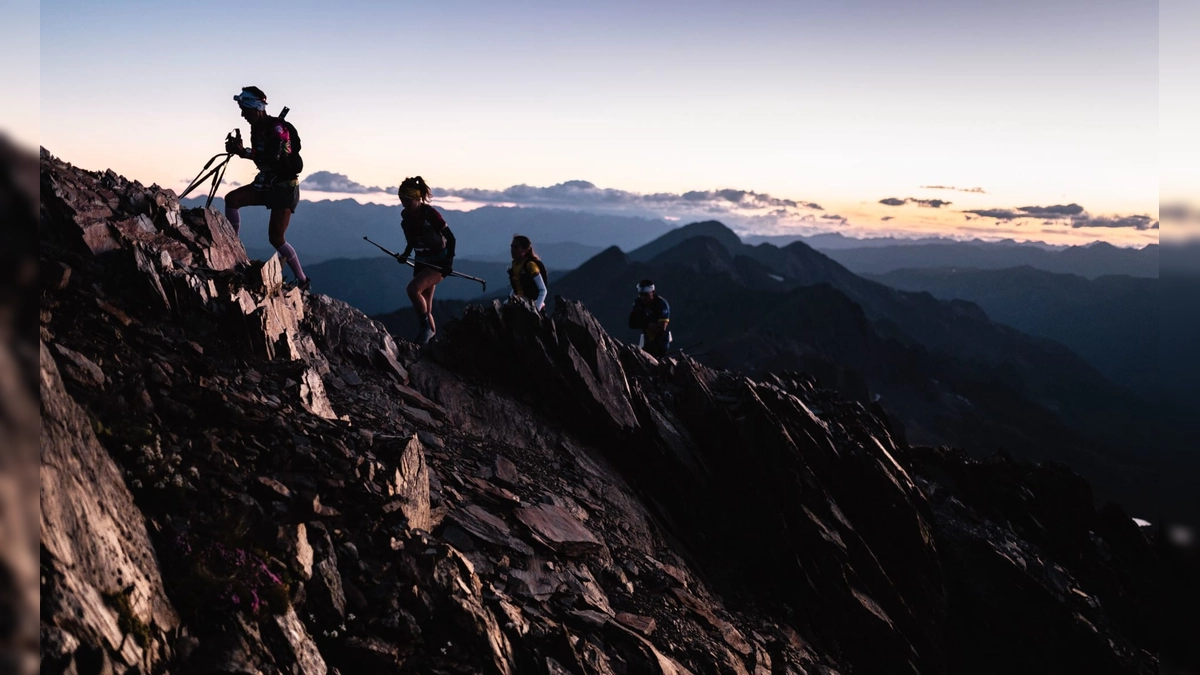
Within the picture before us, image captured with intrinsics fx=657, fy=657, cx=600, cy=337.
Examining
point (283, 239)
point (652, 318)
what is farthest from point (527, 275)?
point (283, 239)

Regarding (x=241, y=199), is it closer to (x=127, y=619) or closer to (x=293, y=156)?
(x=293, y=156)

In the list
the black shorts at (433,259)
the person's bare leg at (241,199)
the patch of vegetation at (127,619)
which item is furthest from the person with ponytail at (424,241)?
the patch of vegetation at (127,619)

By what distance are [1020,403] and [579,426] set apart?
19994 cm

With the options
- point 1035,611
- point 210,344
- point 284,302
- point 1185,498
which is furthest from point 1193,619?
point 1035,611

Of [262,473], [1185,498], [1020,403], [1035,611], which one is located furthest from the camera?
[1020,403]

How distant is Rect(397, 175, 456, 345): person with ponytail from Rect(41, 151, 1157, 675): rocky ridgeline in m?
1.39

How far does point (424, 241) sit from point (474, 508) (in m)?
7.77

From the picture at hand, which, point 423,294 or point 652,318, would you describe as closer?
point 423,294

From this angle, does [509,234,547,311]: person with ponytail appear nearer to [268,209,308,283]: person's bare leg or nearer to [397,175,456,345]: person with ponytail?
[397,175,456,345]: person with ponytail

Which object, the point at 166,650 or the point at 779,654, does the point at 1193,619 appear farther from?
the point at 779,654

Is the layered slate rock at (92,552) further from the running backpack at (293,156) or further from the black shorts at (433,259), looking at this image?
the black shorts at (433,259)

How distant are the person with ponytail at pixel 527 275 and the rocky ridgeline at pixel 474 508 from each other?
91 cm

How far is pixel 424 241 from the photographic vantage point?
16.3 meters

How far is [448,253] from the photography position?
54.7ft
